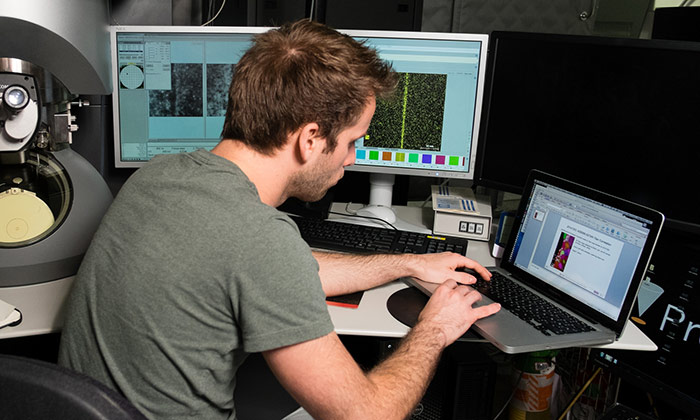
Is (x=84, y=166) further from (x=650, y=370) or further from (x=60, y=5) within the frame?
(x=650, y=370)

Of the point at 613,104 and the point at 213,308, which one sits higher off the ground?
the point at 613,104

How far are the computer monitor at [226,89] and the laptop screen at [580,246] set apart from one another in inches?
13.0

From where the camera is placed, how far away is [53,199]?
1.46 meters

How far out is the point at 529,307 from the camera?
1322 millimetres

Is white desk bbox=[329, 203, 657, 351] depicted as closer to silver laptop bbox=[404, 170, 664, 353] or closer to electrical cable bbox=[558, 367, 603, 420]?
silver laptop bbox=[404, 170, 664, 353]

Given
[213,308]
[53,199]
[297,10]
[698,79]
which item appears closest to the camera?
[213,308]

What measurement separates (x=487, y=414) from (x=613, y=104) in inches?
29.5

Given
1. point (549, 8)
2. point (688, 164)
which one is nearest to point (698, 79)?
point (688, 164)

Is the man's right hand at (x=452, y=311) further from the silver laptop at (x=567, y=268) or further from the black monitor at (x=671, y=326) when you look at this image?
the black monitor at (x=671, y=326)

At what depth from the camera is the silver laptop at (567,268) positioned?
4.00 ft

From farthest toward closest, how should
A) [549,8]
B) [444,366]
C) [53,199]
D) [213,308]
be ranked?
[549,8] < [444,366] < [53,199] < [213,308]

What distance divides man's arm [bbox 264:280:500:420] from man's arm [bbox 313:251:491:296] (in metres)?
0.20

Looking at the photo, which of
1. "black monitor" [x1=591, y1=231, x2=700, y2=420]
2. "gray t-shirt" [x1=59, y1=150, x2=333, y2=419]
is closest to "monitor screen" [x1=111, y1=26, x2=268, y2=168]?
"gray t-shirt" [x1=59, y1=150, x2=333, y2=419]

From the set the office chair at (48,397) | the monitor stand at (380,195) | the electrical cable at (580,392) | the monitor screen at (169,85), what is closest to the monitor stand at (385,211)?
the monitor stand at (380,195)
